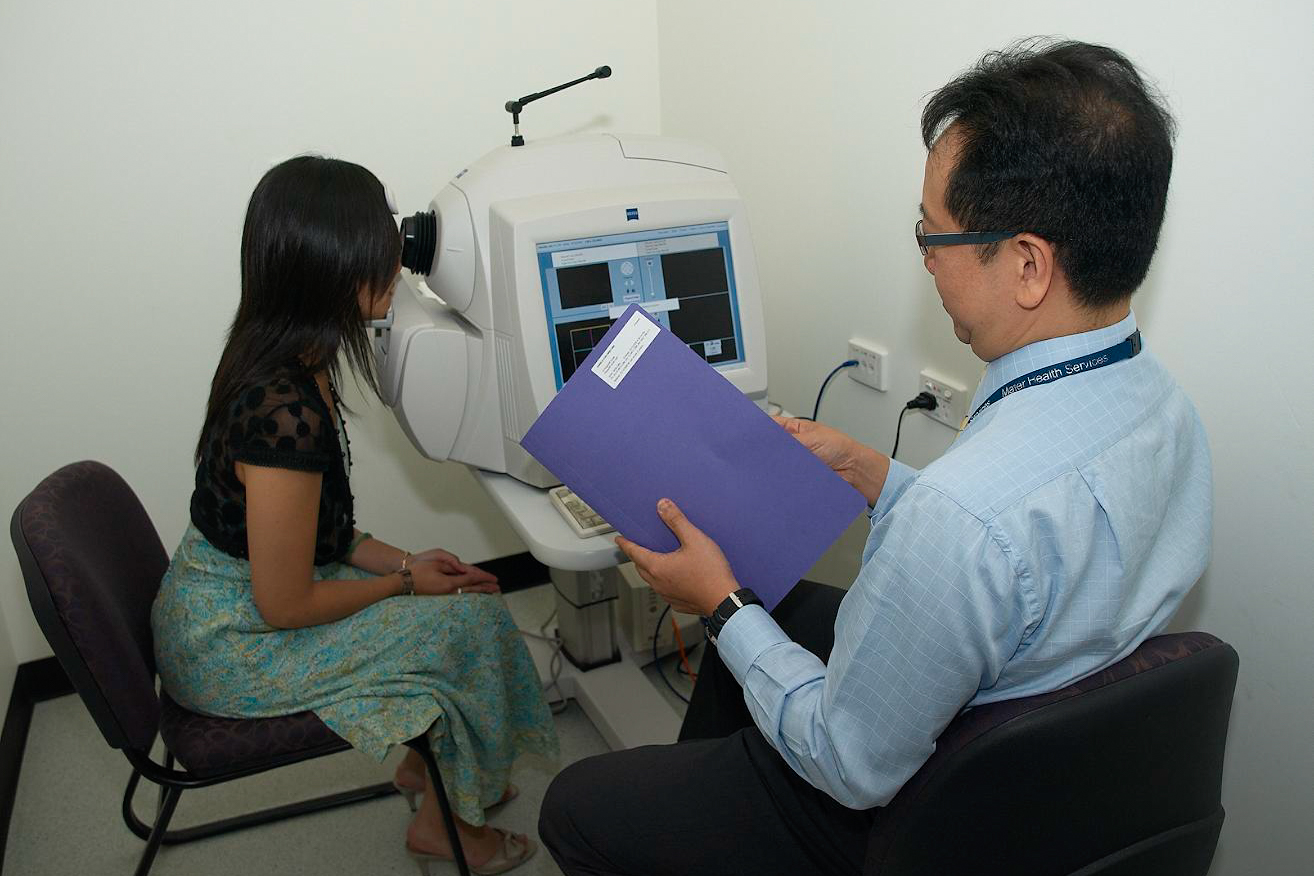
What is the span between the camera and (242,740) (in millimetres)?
1356

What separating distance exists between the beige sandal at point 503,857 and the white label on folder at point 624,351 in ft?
3.30

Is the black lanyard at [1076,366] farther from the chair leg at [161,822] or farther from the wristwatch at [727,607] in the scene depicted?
the chair leg at [161,822]

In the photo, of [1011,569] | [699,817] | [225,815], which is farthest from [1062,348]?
[225,815]

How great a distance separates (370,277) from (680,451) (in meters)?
0.54

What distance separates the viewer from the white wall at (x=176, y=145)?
1.87 meters

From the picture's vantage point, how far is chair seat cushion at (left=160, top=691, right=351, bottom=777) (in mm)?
1347

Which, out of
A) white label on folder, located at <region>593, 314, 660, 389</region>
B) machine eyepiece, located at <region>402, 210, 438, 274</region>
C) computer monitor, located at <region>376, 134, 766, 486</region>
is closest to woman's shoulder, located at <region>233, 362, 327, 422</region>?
computer monitor, located at <region>376, 134, 766, 486</region>

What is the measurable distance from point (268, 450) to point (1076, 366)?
98cm

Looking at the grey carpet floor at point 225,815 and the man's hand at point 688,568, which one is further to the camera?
the grey carpet floor at point 225,815

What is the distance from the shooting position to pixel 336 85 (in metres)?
2.04

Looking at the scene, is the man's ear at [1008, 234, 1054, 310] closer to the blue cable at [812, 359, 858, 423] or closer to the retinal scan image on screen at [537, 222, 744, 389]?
the retinal scan image on screen at [537, 222, 744, 389]

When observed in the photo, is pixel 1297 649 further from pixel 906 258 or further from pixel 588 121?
Answer: pixel 588 121

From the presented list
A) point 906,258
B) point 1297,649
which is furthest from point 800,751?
point 906,258

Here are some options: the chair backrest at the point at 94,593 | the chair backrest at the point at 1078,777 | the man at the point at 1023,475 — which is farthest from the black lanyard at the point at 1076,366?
the chair backrest at the point at 94,593
